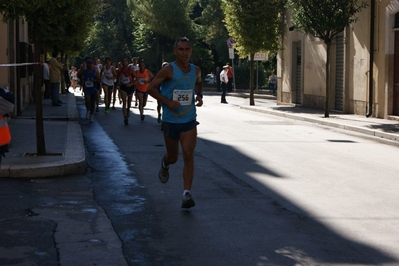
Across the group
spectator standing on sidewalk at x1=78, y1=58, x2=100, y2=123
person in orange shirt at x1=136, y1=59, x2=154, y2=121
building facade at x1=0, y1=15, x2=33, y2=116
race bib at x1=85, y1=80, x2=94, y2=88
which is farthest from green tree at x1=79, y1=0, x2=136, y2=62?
person in orange shirt at x1=136, y1=59, x2=154, y2=121

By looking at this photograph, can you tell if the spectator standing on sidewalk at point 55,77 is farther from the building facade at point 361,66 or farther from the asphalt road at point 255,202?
the asphalt road at point 255,202

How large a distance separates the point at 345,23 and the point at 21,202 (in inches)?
649

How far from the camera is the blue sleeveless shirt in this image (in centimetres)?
860

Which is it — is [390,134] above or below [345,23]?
below

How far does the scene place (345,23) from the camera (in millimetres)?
23641

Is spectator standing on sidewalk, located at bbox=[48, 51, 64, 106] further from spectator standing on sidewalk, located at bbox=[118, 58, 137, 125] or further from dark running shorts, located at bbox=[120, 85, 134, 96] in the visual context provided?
dark running shorts, located at bbox=[120, 85, 134, 96]

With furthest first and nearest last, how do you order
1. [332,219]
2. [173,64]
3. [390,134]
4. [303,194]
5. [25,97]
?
[25,97]
[390,134]
[303,194]
[173,64]
[332,219]

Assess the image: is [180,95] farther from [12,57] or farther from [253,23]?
[253,23]

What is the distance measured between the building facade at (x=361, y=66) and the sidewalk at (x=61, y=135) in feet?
1.98

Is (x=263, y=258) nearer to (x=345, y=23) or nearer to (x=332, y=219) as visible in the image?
(x=332, y=219)

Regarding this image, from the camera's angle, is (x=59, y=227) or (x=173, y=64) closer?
(x=59, y=227)

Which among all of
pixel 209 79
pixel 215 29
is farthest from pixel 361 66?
pixel 209 79

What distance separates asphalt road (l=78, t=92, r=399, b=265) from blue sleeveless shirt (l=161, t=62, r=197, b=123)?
99cm

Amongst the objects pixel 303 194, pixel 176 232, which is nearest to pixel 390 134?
pixel 303 194
